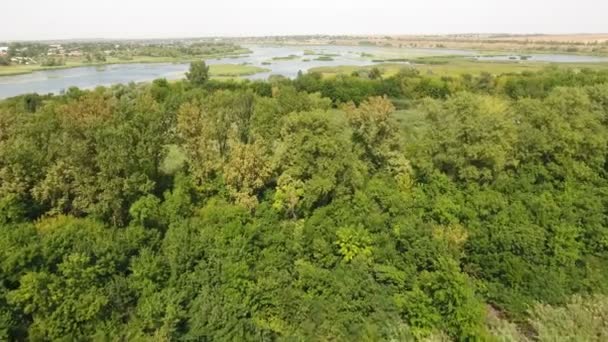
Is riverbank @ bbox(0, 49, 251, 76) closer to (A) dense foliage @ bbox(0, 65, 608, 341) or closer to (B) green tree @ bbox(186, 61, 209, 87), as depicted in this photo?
(B) green tree @ bbox(186, 61, 209, 87)

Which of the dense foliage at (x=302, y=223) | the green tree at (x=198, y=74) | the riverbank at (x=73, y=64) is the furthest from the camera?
the riverbank at (x=73, y=64)

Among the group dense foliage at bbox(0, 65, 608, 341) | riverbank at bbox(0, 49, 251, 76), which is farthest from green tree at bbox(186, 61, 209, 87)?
riverbank at bbox(0, 49, 251, 76)

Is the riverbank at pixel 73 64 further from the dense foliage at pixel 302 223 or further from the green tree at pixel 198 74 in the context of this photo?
the dense foliage at pixel 302 223

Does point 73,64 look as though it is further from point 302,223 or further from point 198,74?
point 302,223

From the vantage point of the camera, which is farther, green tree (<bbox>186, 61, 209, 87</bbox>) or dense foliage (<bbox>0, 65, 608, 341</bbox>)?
green tree (<bbox>186, 61, 209, 87</bbox>)

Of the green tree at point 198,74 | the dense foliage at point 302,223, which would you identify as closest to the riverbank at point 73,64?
the green tree at point 198,74

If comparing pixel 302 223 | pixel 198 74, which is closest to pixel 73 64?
pixel 198 74

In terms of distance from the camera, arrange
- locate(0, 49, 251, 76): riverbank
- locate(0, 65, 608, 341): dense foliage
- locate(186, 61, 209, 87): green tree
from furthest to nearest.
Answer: locate(0, 49, 251, 76): riverbank
locate(186, 61, 209, 87): green tree
locate(0, 65, 608, 341): dense foliage

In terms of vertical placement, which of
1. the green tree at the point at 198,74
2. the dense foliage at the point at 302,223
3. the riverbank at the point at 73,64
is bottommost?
the dense foliage at the point at 302,223

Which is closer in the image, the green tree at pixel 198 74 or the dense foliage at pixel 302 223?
the dense foliage at pixel 302 223
